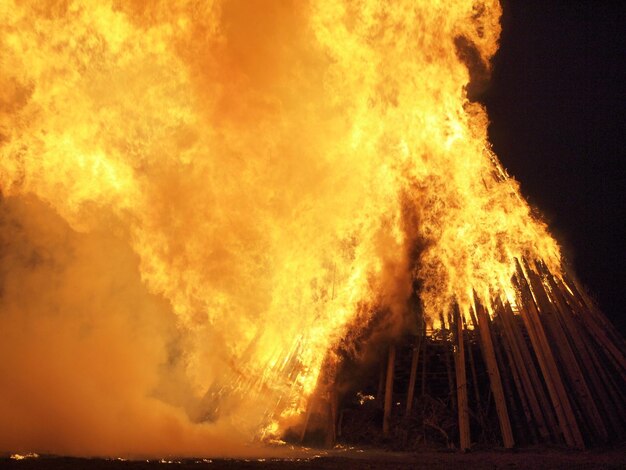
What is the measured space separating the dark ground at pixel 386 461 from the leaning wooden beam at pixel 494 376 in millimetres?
405

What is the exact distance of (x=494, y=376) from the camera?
358 inches

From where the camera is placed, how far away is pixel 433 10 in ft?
35.9

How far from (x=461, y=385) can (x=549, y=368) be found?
61.9 inches

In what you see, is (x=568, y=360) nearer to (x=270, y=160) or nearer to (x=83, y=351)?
(x=270, y=160)

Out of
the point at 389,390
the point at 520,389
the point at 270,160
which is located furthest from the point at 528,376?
the point at 270,160

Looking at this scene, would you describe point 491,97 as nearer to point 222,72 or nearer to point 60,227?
point 222,72

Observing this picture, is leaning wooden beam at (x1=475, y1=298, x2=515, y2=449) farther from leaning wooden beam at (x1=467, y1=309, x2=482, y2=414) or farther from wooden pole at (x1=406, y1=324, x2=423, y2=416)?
wooden pole at (x1=406, y1=324, x2=423, y2=416)

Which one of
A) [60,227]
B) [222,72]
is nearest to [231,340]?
[60,227]

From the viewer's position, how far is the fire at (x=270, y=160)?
33.3ft

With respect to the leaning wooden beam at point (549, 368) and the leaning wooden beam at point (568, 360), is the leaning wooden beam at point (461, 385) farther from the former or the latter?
the leaning wooden beam at point (568, 360)

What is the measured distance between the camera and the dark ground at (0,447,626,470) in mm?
5816

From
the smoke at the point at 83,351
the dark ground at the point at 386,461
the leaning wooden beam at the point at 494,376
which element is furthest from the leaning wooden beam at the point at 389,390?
the smoke at the point at 83,351

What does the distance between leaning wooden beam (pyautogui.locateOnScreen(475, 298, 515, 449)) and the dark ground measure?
0.40 metres

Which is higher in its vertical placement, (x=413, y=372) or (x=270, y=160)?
(x=270, y=160)
